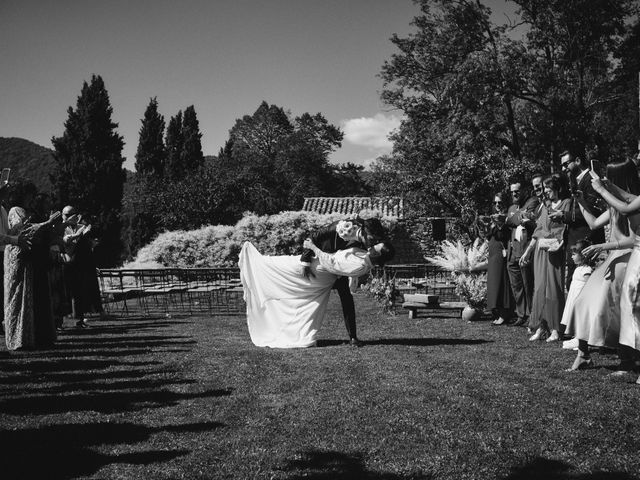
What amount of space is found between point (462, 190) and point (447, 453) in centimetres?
2221

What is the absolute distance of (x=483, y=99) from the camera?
86.8 ft

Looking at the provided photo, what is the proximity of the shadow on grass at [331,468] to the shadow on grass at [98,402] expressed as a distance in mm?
1980

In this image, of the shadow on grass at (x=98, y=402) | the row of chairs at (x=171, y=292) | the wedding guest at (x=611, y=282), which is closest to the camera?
the shadow on grass at (x=98, y=402)

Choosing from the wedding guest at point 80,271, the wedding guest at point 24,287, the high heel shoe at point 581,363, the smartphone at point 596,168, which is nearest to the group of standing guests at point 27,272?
the wedding guest at point 24,287

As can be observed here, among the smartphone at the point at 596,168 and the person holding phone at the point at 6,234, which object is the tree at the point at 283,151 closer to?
the person holding phone at the point at 6,234

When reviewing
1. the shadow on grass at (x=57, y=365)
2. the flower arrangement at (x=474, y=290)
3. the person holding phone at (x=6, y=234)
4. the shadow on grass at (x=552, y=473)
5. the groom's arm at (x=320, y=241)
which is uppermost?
the person holding phone at (x=6, y=234)

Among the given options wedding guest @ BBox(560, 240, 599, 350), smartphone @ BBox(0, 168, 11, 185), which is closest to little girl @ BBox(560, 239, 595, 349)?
wedding guest @ BBox(560, 240, 599, 350)

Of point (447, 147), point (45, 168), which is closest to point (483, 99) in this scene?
point (447, 147)

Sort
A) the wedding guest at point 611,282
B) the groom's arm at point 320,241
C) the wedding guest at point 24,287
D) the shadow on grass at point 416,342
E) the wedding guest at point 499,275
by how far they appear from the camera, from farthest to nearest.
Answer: the wedding guest at point 499,275 → the shadow on grass at point 416,342 → the groom's arm at point 320,241 → the wedding guest at point 24,287 → the wedding guest at point 611,282

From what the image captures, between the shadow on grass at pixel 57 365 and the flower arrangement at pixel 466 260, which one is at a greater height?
the flower arrangement at pixel 466 260

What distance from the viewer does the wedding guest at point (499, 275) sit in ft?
35.0

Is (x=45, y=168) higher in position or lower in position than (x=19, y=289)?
higher

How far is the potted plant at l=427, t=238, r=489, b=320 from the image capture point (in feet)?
37.8

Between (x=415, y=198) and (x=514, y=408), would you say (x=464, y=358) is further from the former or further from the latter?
(x=415, y=198)
